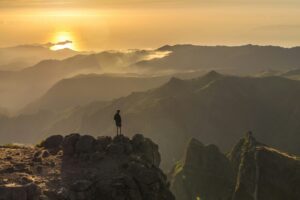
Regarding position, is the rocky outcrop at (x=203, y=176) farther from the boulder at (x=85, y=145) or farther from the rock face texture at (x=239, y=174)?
the boulder at (x=85, y=145)

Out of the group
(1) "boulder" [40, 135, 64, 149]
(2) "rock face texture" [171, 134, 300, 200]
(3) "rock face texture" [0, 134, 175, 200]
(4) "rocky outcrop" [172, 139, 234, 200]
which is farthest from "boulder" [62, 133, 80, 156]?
(4) "rocky outcrop" [172, 139, 234, 200]

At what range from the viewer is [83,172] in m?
50.7

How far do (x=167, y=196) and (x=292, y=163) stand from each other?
62.7 metres

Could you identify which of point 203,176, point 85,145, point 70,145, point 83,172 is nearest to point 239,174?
point 203,176

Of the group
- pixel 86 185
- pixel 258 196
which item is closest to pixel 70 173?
pixel 86 185

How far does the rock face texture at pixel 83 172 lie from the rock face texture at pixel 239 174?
2189 inches

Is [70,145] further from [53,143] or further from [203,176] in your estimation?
[203,176]

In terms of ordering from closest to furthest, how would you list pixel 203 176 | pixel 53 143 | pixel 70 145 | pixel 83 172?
pixel 83 172 < pixel 70 145 < pixel 53 143 < pixel 203 176

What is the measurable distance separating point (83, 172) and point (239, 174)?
81143 mm

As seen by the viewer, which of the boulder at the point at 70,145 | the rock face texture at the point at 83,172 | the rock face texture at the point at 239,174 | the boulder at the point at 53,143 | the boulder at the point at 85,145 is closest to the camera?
the rock face texture at the point at 83,172

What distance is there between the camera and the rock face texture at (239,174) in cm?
10850

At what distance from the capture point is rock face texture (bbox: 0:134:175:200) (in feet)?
153

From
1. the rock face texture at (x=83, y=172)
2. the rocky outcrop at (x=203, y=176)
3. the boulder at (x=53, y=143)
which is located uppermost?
the boulder at (x=53, y=143)

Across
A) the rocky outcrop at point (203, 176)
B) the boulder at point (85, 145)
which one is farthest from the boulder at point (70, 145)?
the rocky outcrop at point (203, 176)
